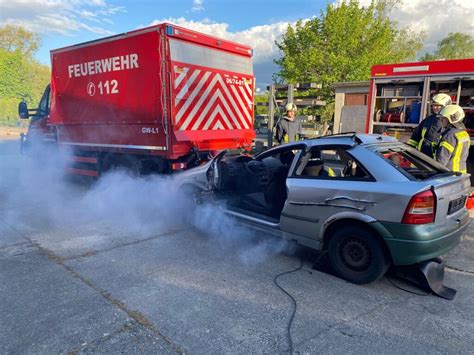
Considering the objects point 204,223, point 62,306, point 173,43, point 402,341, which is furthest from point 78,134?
point 402,341

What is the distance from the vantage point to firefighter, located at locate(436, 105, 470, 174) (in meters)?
4.67

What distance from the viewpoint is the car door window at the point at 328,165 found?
12.2 ft

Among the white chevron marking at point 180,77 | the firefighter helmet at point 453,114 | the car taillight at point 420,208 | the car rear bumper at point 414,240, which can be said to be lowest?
the car rear bumper at point 414,240

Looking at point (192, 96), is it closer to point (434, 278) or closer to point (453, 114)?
point (453, 114)

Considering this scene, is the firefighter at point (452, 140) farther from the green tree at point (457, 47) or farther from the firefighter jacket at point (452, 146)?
the green tree at point (457, 47)

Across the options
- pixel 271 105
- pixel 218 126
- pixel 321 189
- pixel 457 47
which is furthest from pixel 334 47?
pixel 457 47

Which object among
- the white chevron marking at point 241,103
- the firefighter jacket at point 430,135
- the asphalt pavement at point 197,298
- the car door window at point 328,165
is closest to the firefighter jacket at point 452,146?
the firefighter jacket at point 430,135

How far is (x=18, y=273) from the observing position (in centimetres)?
377

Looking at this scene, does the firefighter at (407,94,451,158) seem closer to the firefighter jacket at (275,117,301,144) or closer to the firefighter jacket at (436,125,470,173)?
the firefighter jacket at (436,125,470,173)

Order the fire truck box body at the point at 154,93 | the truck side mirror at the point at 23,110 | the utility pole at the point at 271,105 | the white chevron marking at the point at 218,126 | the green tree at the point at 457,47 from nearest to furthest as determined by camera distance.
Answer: the fire truck box body at the point at 154,93 → the white chevron marking at the point at 218,126 → the truck side mirror at the point at 23,110 → the utility pole at the point at 271,105 → the green tree at the point at 457,47

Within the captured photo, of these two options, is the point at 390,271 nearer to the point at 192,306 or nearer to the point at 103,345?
the point at 192,306

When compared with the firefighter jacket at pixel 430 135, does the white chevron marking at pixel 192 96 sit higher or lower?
higher

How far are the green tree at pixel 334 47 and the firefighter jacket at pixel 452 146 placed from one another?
60.2 ft

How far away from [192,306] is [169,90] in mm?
3963
